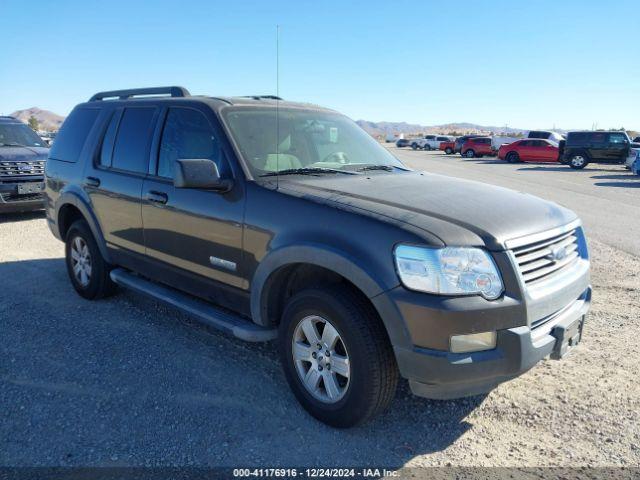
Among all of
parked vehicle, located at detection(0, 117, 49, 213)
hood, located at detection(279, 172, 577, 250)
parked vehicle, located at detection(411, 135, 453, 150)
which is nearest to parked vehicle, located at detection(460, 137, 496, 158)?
parked vehicle, located at detection(411, 135, 453, 150)

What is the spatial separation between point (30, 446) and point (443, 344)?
2.31m

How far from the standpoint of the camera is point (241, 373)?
373cm

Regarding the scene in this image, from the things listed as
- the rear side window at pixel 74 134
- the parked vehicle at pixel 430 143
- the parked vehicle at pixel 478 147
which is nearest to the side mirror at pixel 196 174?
the rear side window at pixel 74 134

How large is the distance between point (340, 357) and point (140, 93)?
335 cm

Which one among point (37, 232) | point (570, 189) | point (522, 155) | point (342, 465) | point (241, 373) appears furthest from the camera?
point (522, 155)

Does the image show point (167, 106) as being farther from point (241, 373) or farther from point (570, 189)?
point (570, 189)

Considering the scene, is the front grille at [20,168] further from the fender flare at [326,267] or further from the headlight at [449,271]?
the headlight at [449,271]

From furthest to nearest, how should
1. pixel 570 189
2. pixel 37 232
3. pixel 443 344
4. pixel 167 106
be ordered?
pixel 570 189 < pixel 37 232 < pixel 167 106 < pixel 443 344

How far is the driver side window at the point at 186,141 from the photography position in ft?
12.3

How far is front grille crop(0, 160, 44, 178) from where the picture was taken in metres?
8.91

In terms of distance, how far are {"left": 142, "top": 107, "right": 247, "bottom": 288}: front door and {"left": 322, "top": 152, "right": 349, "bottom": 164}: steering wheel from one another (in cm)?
86

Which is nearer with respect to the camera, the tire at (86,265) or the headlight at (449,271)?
the headlight at (449,271)

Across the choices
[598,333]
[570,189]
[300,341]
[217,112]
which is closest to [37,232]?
[217,112]

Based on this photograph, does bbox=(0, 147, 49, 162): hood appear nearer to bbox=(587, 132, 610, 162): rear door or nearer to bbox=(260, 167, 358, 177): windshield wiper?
bbox=(260, 167, 358, 177): windshield wiper
